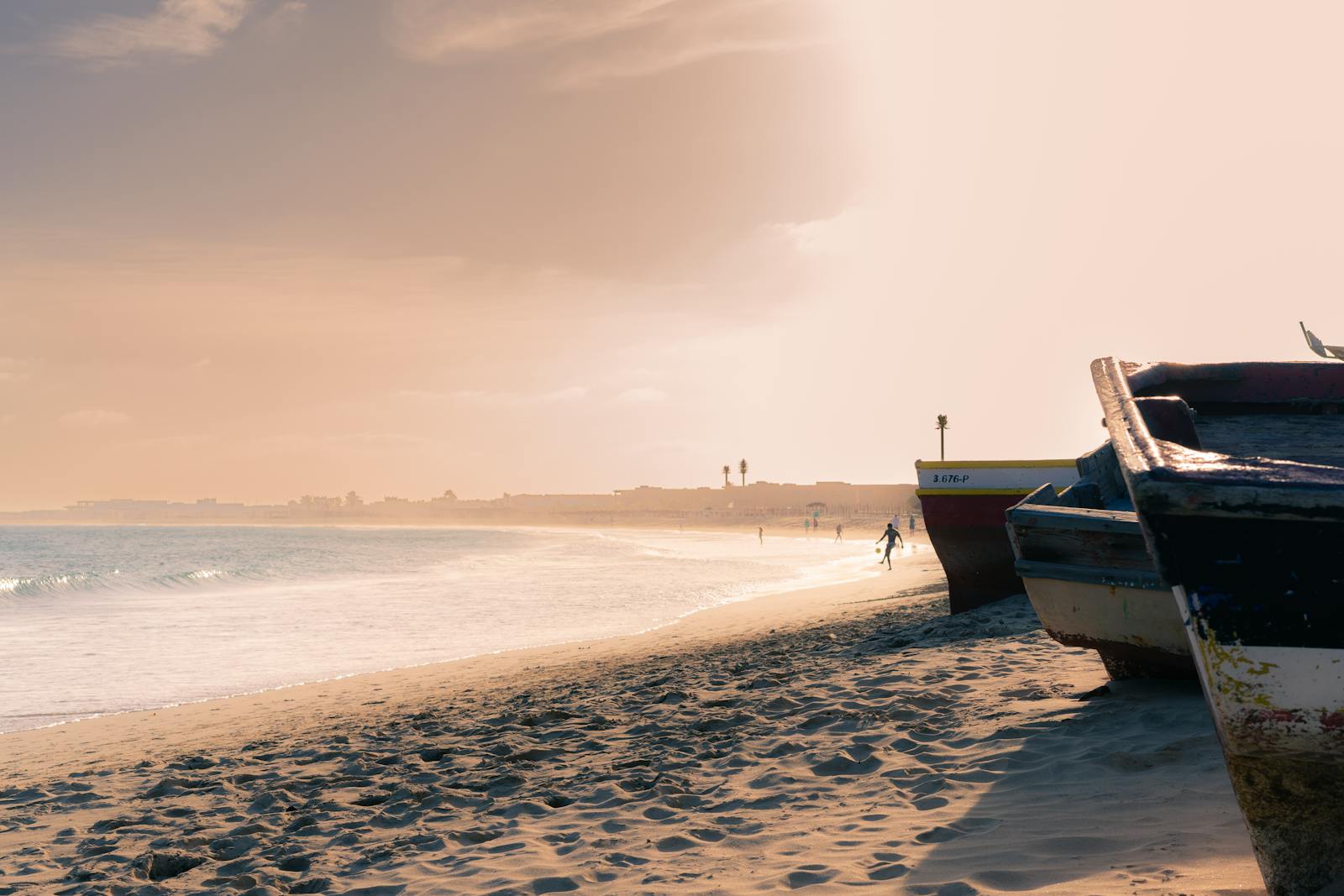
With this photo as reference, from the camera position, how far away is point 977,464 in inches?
541

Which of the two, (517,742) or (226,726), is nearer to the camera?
(517,742)

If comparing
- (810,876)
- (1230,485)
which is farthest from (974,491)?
(1230,485)

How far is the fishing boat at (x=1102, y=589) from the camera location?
6.37 m

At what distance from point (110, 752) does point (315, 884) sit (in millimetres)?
5561

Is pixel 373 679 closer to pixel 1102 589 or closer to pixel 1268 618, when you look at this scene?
pixel 1102 589

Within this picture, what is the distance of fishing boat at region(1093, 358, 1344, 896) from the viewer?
8.35 ft

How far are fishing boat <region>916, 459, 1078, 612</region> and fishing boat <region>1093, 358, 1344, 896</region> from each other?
10505mm

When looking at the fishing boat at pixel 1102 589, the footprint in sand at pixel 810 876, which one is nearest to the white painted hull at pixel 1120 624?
the fishing boat at pixel 1102 589

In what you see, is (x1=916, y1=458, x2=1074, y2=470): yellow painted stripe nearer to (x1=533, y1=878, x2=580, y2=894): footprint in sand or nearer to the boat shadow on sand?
the boat shadow on sand

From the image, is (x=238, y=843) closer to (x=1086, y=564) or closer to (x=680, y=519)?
(x=1086, y=564)

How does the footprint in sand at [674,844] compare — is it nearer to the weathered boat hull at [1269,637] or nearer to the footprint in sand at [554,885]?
the footprint in sand at [554,885]

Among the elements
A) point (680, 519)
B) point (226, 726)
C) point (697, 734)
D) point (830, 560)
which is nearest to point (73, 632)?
point (226, 726)

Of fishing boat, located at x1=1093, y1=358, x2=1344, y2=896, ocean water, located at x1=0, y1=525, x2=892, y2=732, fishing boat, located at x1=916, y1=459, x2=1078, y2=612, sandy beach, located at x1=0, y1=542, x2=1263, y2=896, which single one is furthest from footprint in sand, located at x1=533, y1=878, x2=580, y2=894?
fishing boat, located at x1=916, y1=459, x2=1078, y2=612

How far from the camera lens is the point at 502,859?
4.91m
